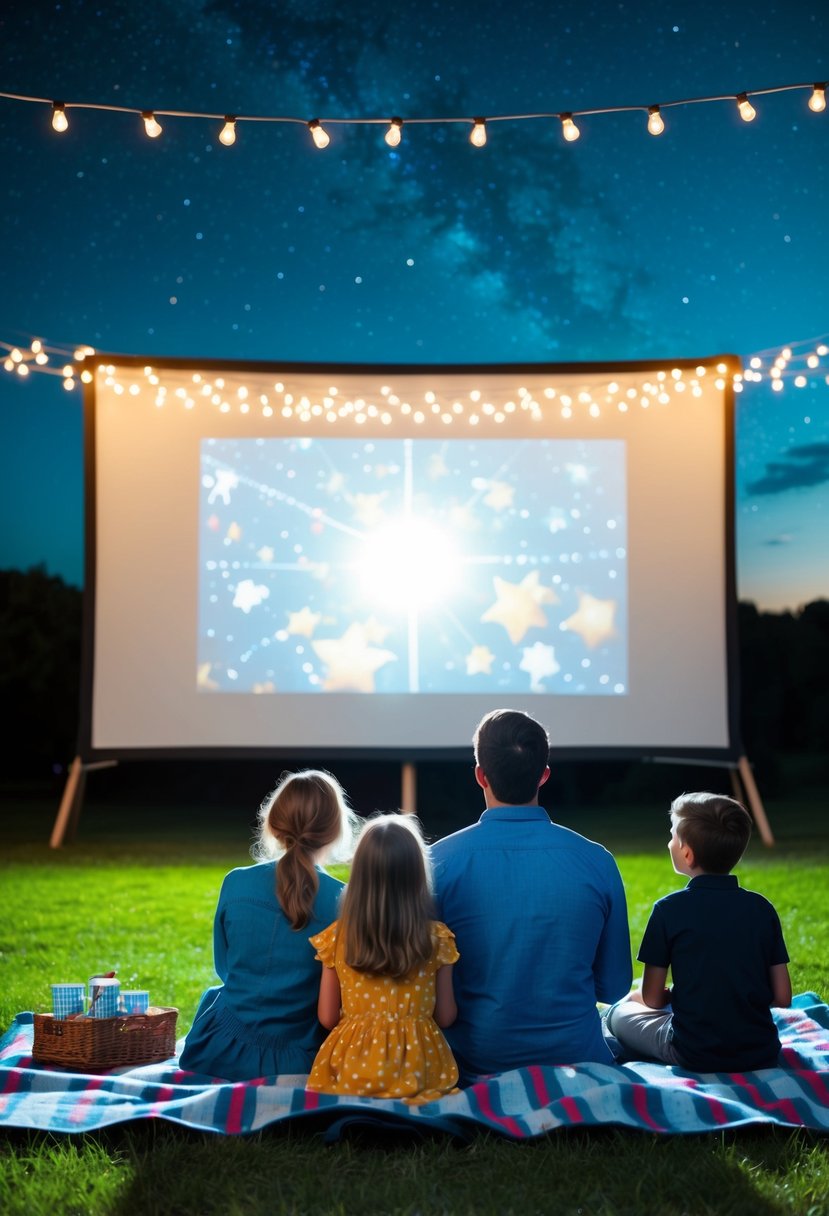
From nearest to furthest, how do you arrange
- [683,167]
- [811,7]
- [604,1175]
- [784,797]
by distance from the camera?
[604,1175], [811,7], [683,167], [784,797]

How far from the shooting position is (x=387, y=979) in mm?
2463

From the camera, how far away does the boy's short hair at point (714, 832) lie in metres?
2.77

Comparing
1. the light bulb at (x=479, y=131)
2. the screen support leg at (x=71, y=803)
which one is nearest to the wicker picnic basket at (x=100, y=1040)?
the light bulb at (x=479, y=131)

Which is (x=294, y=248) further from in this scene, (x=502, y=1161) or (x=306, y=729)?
(x=502, y=1161)

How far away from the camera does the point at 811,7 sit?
8.82 meters

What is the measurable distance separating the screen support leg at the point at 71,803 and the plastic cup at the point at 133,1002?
4.61m

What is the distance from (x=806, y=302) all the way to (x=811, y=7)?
7.63 ft

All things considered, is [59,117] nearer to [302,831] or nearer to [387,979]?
[302,831]

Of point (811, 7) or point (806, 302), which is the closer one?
point (811, 7)

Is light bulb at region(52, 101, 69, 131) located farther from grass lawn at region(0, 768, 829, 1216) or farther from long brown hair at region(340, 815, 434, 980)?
grass lawn at region(0, 768, 829, 1216)

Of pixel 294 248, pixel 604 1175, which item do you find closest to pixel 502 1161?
pixel 604 1175

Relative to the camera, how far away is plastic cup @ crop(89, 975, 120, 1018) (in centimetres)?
291

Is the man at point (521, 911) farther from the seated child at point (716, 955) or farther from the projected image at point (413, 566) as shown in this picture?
the projected image at point (413, 566)

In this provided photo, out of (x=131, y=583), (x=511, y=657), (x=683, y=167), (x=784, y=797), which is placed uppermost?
(x=683, y=167)
